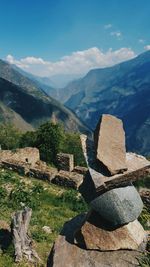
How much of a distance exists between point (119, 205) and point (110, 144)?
139 cm

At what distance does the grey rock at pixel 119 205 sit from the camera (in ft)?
27.3

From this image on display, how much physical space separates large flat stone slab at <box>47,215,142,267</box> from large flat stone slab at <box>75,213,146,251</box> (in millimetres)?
156

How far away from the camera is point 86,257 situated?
30.6 ft

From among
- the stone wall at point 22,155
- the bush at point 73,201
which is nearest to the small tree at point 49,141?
the stone wall at point 22,155

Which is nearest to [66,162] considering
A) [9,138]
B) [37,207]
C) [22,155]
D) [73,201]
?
[22,155]

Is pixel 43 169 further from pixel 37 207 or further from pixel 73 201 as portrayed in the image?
pixel 37 207

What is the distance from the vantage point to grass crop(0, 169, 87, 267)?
1495 cm

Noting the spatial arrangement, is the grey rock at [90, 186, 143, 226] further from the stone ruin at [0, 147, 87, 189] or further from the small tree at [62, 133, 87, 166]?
the small tree at [62, 133, 87, 166]

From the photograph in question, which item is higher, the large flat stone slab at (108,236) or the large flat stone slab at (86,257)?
the large flat stone slab at (108,236)

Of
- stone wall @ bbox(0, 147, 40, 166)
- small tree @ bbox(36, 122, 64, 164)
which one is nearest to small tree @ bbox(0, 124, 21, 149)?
small tree @ bbox(36, 122, 64, 164)

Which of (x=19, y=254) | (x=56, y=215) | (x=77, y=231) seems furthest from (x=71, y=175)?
(x=77, y=231)

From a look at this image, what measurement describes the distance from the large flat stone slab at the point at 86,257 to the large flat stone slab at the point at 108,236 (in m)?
0.16

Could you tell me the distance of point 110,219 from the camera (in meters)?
8.66

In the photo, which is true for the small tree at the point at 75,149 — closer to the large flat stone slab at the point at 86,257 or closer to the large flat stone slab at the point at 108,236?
the large flat stone slab at the point at 86,257
